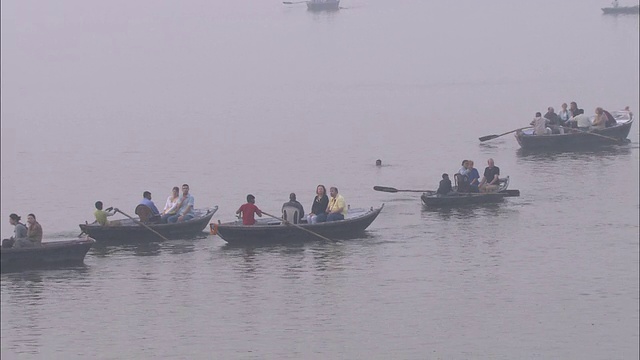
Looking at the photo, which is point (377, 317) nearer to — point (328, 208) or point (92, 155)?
point (328, 208)

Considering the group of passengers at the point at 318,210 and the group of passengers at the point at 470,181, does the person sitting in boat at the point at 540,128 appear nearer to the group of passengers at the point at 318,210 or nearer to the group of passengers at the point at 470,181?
the group of passengers at the point at 470,181

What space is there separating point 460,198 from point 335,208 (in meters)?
4.52

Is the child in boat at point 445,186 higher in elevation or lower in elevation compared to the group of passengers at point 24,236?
higher

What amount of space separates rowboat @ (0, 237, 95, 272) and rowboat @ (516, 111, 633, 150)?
58.6ft

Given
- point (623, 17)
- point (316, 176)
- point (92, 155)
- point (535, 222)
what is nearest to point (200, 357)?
point (535, 222)

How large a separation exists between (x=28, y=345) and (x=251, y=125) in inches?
1356

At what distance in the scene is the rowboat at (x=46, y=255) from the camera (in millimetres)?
25469

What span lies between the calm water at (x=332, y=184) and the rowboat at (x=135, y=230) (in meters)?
0.29

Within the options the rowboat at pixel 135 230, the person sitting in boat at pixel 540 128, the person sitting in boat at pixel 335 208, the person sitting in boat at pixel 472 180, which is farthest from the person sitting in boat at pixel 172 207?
the person sitting in boat at pixel 540 128

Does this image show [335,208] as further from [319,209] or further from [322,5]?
[322,5]

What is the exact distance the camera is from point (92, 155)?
46781 millimetres

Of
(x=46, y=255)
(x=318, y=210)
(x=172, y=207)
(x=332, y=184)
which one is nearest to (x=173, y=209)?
(x=172, y=207)

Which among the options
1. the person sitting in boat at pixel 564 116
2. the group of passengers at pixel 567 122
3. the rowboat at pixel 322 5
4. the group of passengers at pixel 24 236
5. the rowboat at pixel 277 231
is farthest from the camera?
the rowboat at pixel 322 5

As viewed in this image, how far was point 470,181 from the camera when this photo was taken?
1271 inches
